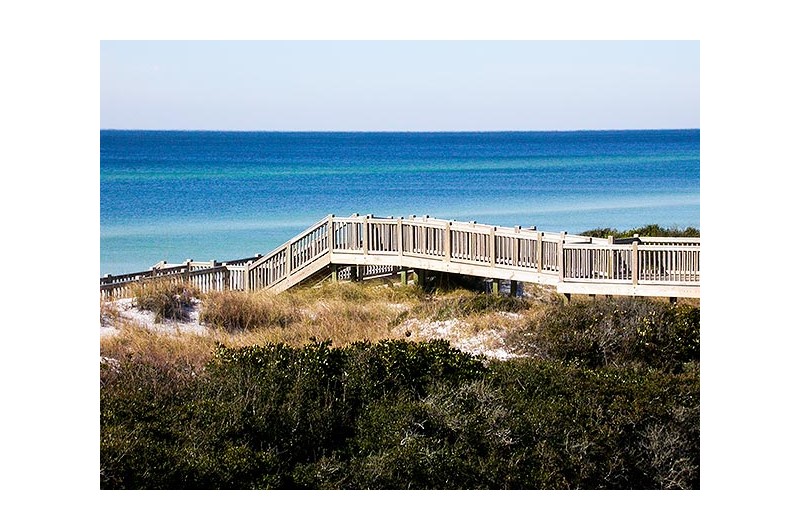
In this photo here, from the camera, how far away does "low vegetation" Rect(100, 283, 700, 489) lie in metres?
7.00

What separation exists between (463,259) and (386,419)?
21.0 feet

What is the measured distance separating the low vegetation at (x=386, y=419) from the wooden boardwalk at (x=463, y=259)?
2687 millimetres

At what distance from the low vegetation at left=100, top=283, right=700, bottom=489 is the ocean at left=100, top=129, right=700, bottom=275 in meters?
7.98

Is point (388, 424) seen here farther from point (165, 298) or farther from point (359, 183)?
point (359, 183)

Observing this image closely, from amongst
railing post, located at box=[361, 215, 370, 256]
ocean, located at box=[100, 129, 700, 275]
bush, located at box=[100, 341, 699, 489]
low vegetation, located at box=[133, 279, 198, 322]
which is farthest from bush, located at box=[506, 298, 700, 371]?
ocean, located at box=[100, 129, 700, 275]

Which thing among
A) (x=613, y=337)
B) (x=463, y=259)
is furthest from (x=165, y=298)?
(x=613, y=337)

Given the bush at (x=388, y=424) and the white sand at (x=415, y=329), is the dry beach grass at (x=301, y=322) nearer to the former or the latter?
the white sand at (x=415, y=329)

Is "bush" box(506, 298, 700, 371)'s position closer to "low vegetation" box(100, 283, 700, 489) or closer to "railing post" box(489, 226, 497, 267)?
"low vegetation" box(100, 283, 700, 489)

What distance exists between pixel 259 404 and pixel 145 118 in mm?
11875

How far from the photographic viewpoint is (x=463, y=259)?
13.7m

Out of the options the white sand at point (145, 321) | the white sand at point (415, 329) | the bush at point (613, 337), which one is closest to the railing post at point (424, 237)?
the white sand at point (415, 329)

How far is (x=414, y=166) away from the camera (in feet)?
113
